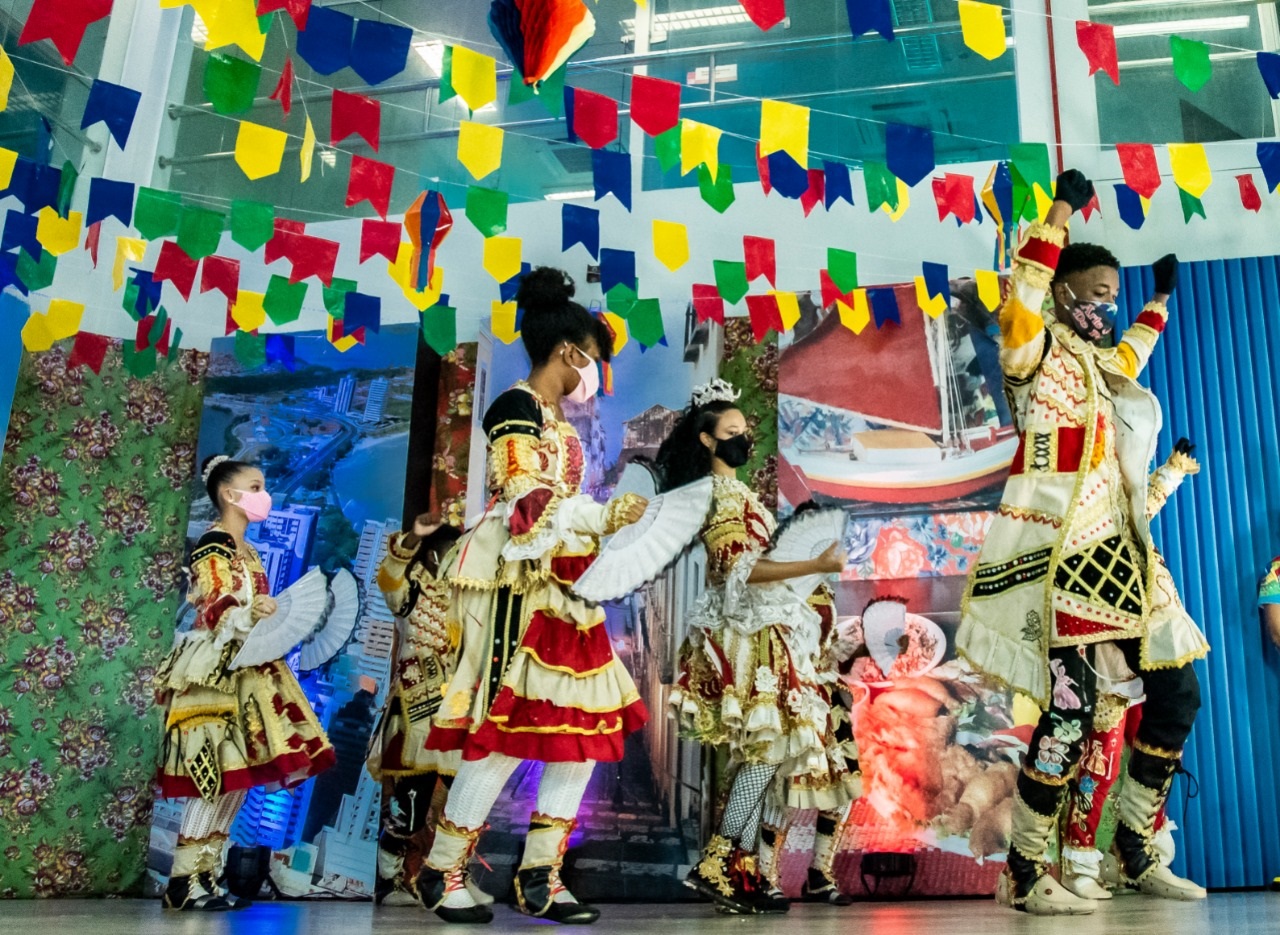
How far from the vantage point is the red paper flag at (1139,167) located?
4.14 m

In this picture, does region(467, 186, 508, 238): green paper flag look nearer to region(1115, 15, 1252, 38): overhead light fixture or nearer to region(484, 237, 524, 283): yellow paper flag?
Result: region(484, 237, 524, 283): yellow paper flag

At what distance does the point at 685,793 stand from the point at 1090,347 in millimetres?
2526

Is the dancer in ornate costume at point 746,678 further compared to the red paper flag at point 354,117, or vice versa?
the red paper flag at point 354,117

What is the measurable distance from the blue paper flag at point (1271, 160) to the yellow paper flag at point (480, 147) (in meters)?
2.81

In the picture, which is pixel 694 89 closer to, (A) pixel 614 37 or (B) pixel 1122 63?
(A) pixel 614 37

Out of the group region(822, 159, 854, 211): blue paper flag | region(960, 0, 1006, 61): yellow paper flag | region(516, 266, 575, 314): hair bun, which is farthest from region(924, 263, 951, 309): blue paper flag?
region(516, 266, 575, 314): hair bun

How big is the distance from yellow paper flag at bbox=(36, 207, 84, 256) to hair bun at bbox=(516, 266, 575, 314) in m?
2.35

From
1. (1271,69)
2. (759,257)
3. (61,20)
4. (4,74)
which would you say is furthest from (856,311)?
(4,74)

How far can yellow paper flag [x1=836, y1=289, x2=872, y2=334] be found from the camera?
506 centimetres

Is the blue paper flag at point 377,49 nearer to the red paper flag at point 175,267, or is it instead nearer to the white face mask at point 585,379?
the white face mask at point 585,379

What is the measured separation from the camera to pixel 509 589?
304 cm

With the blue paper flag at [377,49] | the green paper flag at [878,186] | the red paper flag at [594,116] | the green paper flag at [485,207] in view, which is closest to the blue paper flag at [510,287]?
the green paper flag at [485,207]

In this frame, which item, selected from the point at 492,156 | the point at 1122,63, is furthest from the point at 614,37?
the point at 1122,63

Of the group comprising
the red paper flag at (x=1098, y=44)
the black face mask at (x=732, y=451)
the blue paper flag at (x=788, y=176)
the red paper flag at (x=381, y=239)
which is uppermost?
the red paper flag at (x=1098, y=44)
